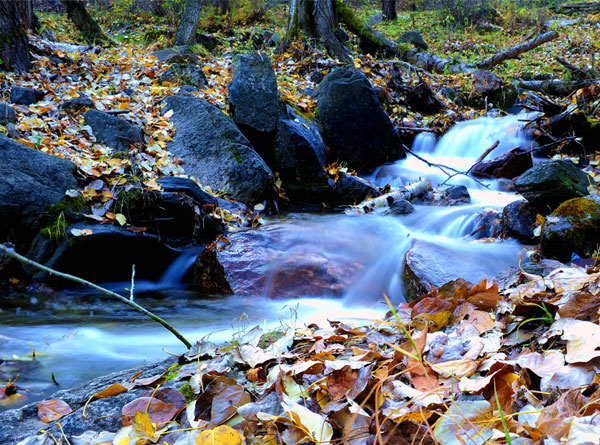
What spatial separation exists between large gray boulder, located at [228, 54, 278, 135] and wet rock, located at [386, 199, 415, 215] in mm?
2245

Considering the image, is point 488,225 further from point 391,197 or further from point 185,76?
point 185,76

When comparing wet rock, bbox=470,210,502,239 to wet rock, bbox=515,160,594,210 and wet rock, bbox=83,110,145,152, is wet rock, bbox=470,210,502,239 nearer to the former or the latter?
wet rock, bbox=515,160,594,210

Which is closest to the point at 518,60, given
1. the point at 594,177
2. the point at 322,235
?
the point at 594,177

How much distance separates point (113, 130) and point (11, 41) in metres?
2.92

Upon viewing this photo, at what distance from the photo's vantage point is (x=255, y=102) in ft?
21.6

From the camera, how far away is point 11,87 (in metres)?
5.92

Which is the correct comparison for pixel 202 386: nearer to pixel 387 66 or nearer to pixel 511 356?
pixel 511 356

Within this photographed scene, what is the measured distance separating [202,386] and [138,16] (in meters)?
14.9

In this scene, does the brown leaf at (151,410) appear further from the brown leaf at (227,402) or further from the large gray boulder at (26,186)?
the large gray boulder at (26,186)

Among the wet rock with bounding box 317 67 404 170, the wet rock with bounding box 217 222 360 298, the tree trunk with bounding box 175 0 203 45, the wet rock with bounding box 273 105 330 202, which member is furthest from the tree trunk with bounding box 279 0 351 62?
the wet rock with bounding box 217 222 360 298

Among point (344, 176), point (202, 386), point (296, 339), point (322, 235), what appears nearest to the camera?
point (202, 386)

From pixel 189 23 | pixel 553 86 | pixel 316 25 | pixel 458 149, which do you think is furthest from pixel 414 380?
pixel 553 86

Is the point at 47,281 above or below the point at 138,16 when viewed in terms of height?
below

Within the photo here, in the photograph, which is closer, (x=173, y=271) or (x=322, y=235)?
(x=173, y=271)
